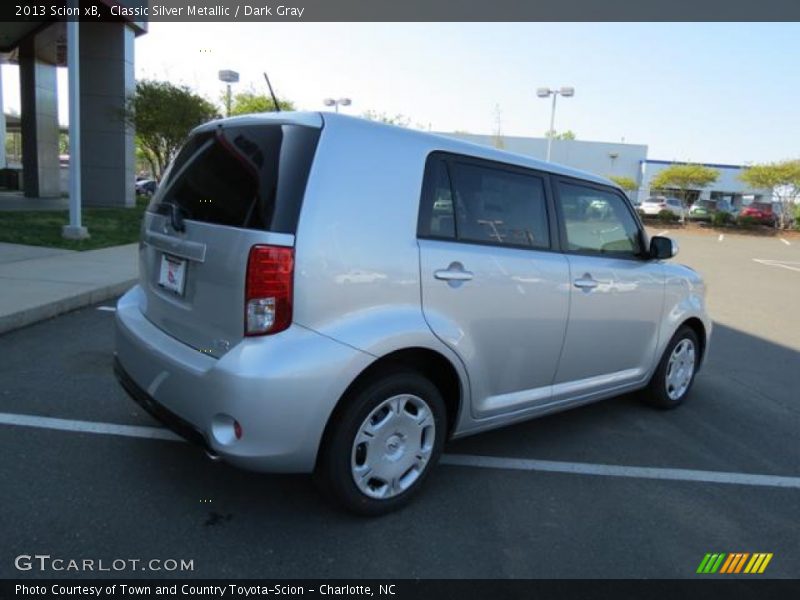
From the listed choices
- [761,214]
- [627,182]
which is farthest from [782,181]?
[627,182]

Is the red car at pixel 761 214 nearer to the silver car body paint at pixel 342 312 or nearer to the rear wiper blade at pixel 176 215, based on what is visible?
the silver car body paint at pixel 342 312

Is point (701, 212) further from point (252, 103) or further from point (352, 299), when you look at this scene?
point (352, 299)

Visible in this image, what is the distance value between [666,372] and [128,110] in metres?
19.3

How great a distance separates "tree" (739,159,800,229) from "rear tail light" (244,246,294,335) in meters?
39.6

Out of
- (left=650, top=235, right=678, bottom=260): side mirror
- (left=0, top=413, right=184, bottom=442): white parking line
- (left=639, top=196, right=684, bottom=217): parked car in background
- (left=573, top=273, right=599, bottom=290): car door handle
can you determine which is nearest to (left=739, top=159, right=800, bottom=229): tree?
(left=639, top=196, right=684, bottom=217): parked car in background

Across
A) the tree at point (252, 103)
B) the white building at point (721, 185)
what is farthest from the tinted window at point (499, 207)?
the white building at point (721, 185)

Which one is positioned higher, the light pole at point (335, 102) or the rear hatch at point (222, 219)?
the light pole at point (335, 102)

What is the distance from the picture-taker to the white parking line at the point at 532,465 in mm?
3678

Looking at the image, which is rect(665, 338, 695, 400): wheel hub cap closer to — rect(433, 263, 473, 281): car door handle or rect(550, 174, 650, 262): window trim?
rect(550, 174, 650, 262): window trim

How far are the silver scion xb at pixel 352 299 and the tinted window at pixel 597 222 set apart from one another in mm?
30

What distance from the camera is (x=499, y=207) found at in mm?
3400

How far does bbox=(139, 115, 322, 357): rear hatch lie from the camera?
262 centimetres
